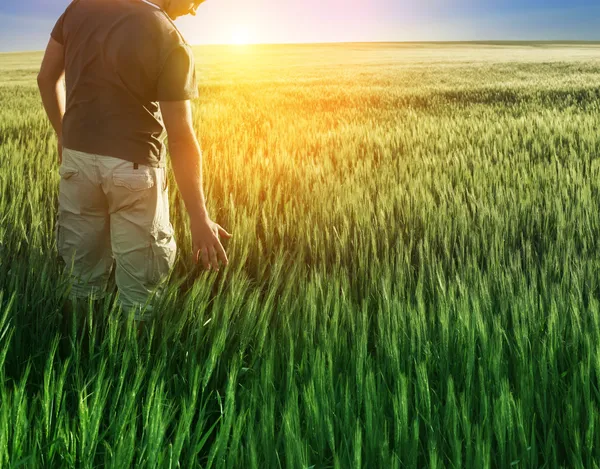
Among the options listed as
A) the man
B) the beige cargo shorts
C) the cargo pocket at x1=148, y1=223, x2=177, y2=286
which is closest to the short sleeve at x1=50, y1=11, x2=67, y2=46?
the man

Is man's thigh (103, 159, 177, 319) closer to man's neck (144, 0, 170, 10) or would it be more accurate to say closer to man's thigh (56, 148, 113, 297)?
man's thigh (56, 148, 113, 297)

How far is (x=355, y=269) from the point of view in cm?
219

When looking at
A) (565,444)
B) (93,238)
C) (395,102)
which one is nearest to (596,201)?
(565,444)

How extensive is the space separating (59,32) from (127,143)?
0.48 metres

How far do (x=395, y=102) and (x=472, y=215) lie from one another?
7.83 meters

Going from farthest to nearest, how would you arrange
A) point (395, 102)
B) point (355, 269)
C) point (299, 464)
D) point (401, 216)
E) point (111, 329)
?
point (395, 102)
point (401, 216)
point (355, 269)
point (111, 329)
point (299, 464)

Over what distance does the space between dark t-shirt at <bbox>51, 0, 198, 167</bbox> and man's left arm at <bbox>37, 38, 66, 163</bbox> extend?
0.12m

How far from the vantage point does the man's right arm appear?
5.56ft

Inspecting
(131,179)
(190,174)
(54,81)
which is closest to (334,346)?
(190,174)

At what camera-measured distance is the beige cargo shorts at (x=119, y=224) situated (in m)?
1.80

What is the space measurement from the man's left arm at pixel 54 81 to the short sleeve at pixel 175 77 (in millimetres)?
506

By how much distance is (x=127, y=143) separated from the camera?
1.77 metres

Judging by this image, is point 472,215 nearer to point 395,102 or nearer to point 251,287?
point 251,287

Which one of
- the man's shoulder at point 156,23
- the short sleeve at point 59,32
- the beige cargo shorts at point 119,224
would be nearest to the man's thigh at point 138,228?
the beige cargo shorts at point 119,224
